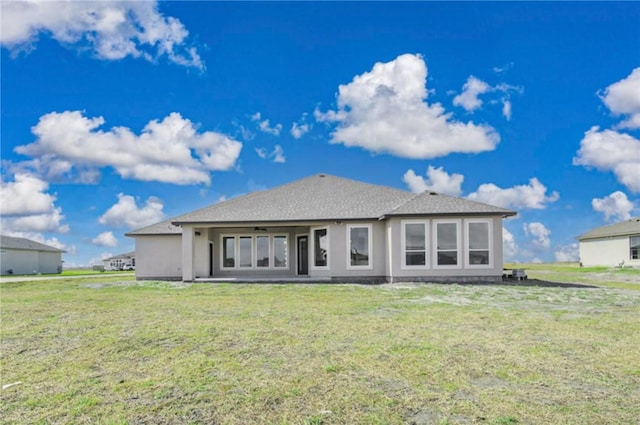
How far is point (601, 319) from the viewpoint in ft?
28.9

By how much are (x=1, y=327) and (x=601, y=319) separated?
11582 millimetres

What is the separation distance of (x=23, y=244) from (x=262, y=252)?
3549 cm

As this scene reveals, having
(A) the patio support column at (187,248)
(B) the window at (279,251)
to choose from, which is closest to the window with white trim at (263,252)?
(B) the window at (279,251)

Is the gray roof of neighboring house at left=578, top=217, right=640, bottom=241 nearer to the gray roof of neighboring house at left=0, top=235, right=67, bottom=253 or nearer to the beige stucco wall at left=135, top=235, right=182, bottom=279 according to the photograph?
the beige stucco wall at left=135, top=235, right=182, bottom=279

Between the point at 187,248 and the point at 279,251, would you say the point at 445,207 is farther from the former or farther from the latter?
the point at 187,248

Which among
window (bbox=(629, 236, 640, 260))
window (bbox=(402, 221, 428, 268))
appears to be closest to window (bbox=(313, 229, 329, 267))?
window (bbox=(402, 221, 428, 268))

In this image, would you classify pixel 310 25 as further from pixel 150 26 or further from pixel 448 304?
pixel 448 304

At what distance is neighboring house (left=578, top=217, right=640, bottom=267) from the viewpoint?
3444 cm

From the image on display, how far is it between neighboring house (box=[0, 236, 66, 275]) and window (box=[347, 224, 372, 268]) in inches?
1438

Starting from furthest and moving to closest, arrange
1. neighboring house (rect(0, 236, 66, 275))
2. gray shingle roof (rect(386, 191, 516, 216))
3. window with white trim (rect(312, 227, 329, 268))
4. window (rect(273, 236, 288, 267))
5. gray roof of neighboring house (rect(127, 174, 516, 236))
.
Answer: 1. neighboring house (rect(0, 236, 66, 275))
2. window (rect(273, 236, 288, 267))
3. window with white trim (rect(312, 227, 329, 268))
4. gray roof of neighboring house (rect(127, 174, 516, 236))
5. gray shingle roof (rect(386, 191, 516, 216))

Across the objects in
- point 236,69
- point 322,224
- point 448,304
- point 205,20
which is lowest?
point 448,304

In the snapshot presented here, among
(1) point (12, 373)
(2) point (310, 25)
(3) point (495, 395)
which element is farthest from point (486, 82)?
(1) point (12, 373)

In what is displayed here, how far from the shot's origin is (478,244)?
58.7 feet

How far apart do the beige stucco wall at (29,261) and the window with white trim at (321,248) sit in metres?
34.9
